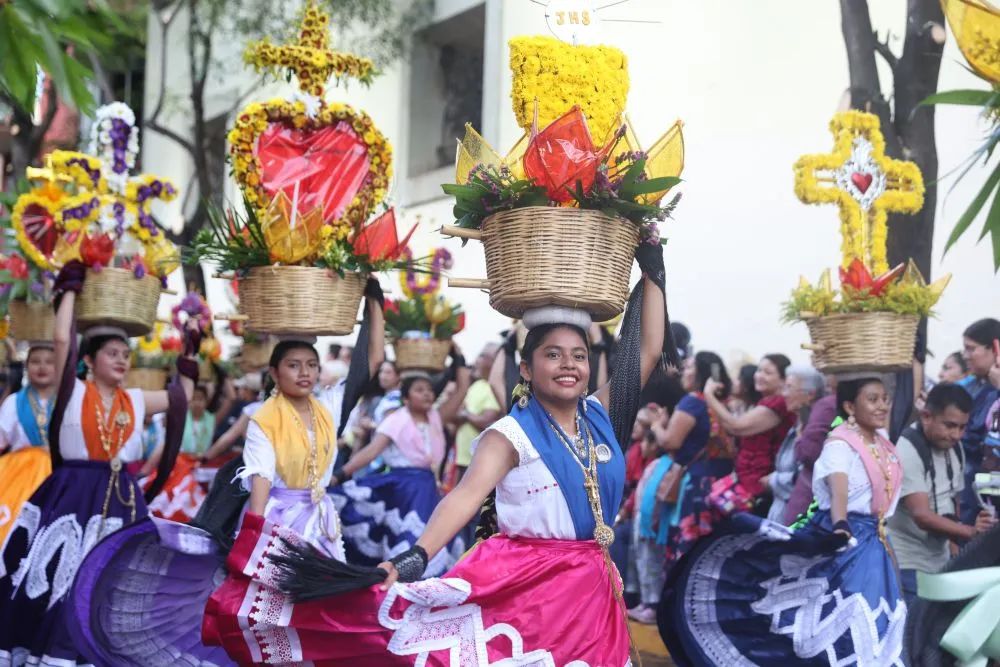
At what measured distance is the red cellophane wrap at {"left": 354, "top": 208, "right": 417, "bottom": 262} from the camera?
6.98 meters

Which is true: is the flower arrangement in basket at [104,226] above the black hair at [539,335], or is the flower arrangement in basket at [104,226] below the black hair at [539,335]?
above

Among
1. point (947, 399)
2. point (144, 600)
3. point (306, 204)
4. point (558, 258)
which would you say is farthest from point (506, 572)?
point (947, 399)

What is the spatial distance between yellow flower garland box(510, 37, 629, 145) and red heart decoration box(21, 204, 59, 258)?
4.61 meters

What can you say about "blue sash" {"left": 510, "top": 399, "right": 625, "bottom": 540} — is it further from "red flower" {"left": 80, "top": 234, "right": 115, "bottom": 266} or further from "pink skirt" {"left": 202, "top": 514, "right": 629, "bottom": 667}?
"red flower" {"left": 80, "top": 234, "right": 115, "bottom": 266}

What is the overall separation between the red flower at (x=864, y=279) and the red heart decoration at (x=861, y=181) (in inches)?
30.3

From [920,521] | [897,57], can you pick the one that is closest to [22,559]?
[920,521]

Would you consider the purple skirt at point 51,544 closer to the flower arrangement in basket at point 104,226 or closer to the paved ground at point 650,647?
the flower arrangement in basket at point 104,226

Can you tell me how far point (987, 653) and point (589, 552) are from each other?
1.41 m

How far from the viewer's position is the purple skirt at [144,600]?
5512mm

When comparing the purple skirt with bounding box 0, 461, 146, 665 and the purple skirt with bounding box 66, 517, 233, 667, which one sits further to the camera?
the purple skirt with bounding box 0, 461, 146, 665

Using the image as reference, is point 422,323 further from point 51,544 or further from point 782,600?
point 782,600

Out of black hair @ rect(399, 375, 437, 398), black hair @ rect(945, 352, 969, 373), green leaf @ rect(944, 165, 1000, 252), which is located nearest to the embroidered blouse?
black hair @ rect(399, 375, 437, 398)

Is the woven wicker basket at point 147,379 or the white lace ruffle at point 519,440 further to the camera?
the woven wicker basket at point 147,379

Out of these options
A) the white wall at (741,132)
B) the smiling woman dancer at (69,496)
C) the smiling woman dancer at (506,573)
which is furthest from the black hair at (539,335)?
the white wall at (741,132)
